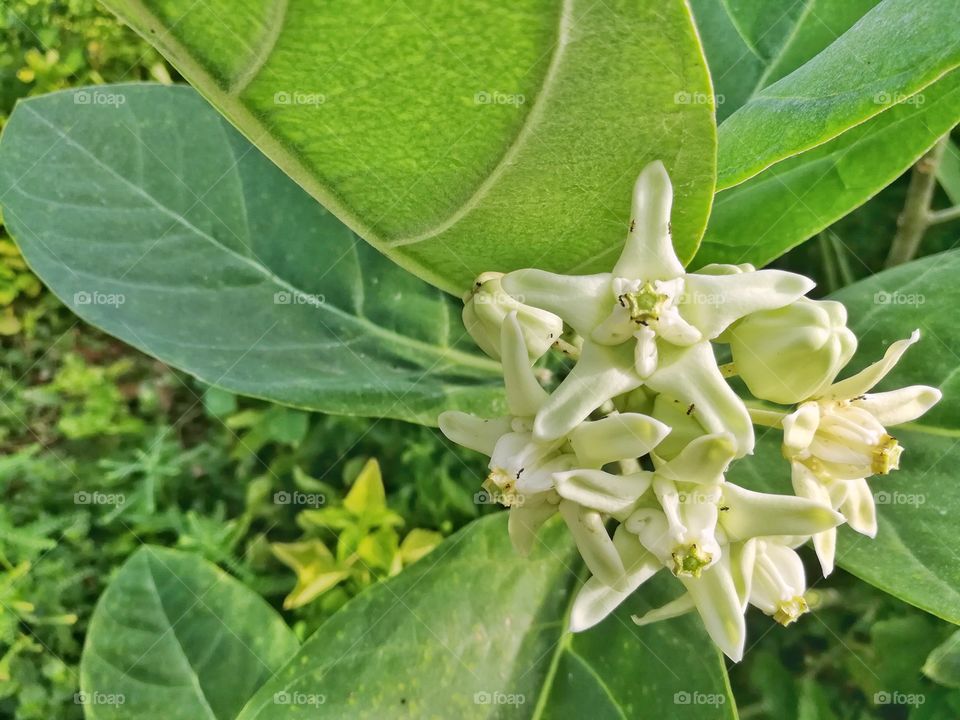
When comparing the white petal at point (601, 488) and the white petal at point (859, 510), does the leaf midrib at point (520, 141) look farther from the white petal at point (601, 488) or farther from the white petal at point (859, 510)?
the white petal at point (859, 510)

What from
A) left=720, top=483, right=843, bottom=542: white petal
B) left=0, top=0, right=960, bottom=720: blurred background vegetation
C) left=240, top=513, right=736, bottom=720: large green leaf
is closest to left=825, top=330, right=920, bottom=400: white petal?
left=720, top=483, right=843, bottom=542: white petal

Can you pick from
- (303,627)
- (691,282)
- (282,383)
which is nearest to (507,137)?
(691,282)

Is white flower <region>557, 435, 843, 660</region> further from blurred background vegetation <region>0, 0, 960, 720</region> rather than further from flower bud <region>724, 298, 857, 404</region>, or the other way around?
blurred background vegetation <region>0, 0, 960, 720</region>

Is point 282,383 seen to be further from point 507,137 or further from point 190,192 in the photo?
point 507,137

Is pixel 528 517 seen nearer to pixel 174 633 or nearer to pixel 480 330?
pixel 480 330

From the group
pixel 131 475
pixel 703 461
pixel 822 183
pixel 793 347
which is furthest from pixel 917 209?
pixel 131 475

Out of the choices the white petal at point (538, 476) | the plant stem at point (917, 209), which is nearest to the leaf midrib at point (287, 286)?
the white petal at point (538, 476)
